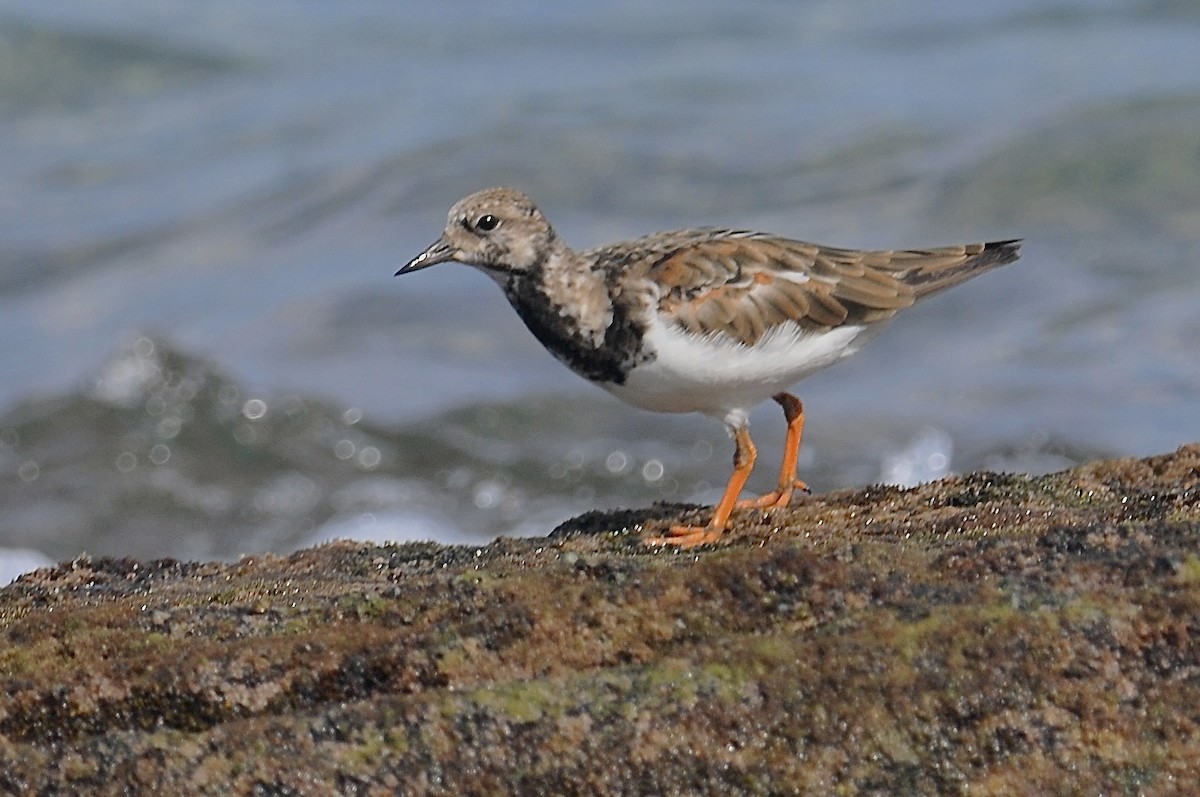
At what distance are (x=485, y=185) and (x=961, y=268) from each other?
809cm

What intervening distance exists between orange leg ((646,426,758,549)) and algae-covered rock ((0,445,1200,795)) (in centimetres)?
90

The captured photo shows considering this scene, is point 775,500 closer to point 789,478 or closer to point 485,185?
point 789,478

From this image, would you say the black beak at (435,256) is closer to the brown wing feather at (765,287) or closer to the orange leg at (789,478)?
the brown wing feather at (765,287)

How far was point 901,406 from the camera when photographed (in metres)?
9.42

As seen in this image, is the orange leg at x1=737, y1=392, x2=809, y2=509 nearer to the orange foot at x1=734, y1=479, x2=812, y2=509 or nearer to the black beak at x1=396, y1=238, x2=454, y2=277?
the orange foot at x1=734, y1=479, x2=812, y2=509

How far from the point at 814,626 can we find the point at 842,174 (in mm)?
10502

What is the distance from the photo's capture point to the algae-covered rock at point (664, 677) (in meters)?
2.47

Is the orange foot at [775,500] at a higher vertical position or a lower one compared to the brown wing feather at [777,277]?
lower

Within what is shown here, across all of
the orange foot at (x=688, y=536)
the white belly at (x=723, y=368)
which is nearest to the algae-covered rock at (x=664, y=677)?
the orange foot at (x=688, y=536)

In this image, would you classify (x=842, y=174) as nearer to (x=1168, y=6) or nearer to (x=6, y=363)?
(x=1168, y=6)

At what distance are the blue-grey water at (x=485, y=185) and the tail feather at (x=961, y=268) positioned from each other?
3143 mm

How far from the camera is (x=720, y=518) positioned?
4555mm

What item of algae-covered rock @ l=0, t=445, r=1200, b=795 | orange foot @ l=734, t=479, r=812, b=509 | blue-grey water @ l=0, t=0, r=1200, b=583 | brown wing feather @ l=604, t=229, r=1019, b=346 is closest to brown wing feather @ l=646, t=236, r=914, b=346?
brown wing feather @ l=604, t=229, r=1019, b=346

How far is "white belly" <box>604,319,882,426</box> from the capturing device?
480cm
